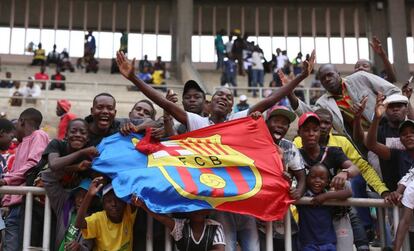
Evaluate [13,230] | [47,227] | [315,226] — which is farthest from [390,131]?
[13,230]

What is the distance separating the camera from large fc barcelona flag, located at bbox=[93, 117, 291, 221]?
4652 mm

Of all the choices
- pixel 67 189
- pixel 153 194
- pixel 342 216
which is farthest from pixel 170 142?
pixel 342 216

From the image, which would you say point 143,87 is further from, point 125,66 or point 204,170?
point 204,170

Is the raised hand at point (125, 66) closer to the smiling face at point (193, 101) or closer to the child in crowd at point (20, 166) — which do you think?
the smiling face at point (193, 101)

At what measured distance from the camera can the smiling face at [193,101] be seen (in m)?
5.65

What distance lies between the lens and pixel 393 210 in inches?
197

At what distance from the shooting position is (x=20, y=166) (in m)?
5.32

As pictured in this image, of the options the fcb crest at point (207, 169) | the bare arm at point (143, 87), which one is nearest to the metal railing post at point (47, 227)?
the fcb crest at point (207, 169)

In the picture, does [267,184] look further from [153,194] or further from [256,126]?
[153,194]

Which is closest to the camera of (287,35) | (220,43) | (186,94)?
(186,94)

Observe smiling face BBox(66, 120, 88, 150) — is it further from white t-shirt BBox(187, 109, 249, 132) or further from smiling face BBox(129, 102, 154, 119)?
white t-shirt BBox(187, 109, 249, 132)

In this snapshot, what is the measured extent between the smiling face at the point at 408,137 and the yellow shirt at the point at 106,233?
2426 millimetres

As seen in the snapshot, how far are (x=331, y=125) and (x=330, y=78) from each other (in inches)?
22.3

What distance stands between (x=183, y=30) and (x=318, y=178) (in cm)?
1911
